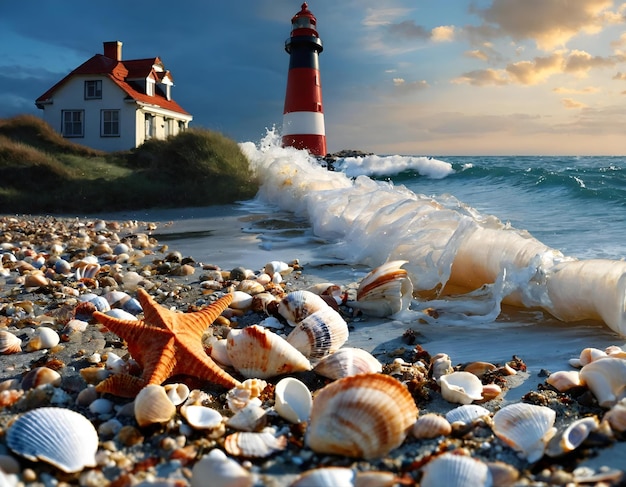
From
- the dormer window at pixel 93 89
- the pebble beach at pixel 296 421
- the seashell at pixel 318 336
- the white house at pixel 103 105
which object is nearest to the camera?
the pebble beach at pixel 296 421

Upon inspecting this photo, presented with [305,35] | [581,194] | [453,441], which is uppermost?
[305,35]

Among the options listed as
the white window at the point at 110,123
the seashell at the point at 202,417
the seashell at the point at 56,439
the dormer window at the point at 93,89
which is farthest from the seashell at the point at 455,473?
A: the dormer window at the point at 93,89

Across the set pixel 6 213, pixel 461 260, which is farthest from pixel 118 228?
pixel 461 260

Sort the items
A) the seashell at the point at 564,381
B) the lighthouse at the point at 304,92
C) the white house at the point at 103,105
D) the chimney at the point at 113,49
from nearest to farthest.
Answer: the seashell at the point at 564,381, the lighthouse at the point at 304,92, the white house at the point at 103,105, the chimney at the point at 113,49

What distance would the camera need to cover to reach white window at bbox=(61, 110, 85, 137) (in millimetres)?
25172

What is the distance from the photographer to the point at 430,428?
1.90 meters

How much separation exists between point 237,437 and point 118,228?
23.9ft

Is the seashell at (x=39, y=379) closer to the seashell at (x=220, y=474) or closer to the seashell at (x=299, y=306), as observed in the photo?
the seashell at (x=220, y=474)

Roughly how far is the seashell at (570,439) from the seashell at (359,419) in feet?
1.51

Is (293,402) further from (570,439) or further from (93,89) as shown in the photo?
(93,89)

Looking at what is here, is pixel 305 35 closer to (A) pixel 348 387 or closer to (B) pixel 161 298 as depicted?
(B) pixel 161 298

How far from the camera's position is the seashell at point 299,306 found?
10.3ft

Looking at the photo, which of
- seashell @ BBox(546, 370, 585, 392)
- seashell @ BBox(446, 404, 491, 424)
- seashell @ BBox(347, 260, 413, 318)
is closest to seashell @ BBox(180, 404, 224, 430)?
seashell @ BBox(446, 404, 491, 424)

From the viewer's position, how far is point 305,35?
73.3 ft
